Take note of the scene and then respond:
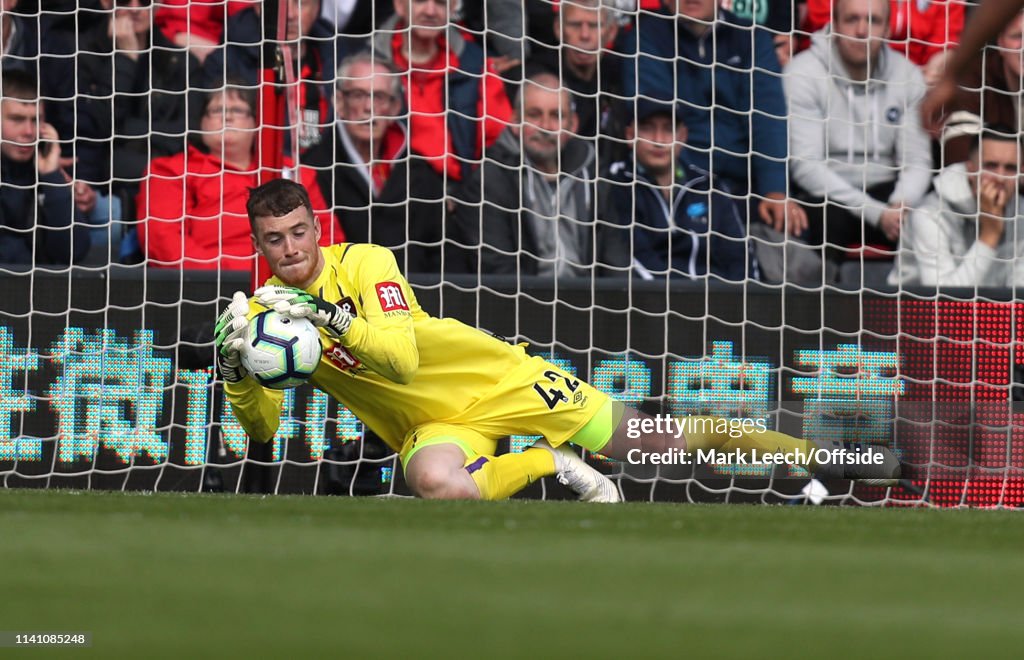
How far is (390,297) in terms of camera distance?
539 cm

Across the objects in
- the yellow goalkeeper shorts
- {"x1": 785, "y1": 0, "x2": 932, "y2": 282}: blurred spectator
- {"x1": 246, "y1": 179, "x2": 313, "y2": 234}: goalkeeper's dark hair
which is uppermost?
{"x1": 785, "y1": 0, "x2": 932, "y2": 282}: blurred spectator

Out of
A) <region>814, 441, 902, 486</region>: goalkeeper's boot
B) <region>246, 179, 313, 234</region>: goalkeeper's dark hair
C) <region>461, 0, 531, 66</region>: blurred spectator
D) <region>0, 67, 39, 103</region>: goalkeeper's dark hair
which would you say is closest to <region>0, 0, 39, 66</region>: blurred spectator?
<region>0, 67, 39, 103</region>: goalkeeper's dark hair

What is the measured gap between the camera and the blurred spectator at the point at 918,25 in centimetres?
774

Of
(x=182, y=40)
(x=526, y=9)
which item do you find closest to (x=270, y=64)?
(x=182, y=40)

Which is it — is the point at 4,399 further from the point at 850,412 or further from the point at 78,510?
the point at 850,412

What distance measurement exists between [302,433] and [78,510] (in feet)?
7.86

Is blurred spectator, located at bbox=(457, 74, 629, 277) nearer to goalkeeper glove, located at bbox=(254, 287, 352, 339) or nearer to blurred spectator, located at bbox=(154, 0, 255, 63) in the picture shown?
blurred spectator, located at bbox=(154, 0, 255, 63)

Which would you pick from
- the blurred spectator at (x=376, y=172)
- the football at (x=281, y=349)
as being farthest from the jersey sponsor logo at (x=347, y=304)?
the blurred spectator at (x=376, y=172)

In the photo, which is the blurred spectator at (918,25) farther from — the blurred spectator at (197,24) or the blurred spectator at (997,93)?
the blurred spectator at (197,24)

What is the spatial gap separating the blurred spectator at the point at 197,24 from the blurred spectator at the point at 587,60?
60.8 inches

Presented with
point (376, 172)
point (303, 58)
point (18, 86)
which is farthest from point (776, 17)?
point (18, 86)

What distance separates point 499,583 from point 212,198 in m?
4.73

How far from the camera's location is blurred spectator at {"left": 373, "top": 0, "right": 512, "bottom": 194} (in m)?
7.40

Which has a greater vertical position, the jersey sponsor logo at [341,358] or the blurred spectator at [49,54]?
the blurred spectator at [49,54]
